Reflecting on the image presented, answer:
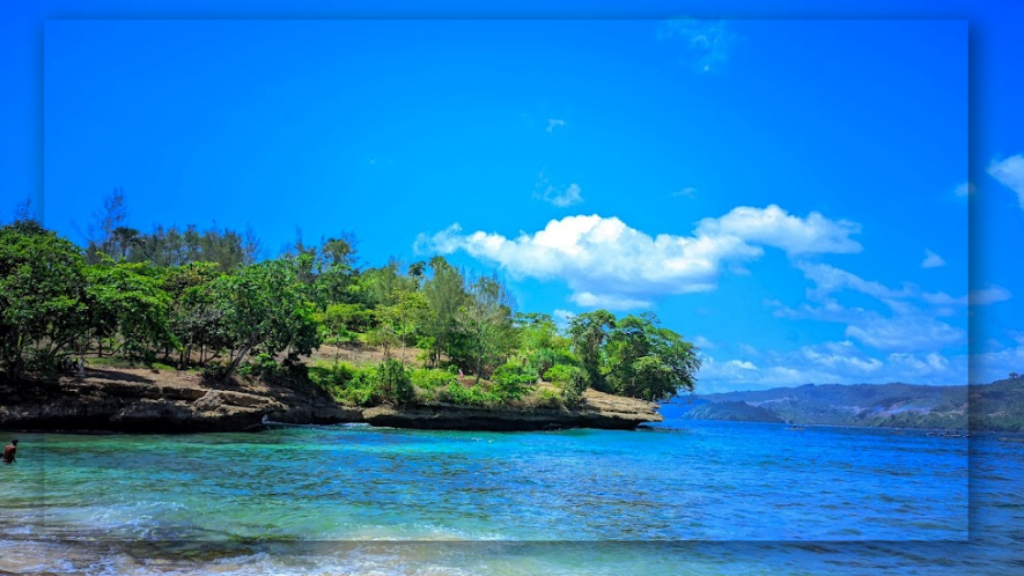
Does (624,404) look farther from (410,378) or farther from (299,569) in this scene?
(299,569)

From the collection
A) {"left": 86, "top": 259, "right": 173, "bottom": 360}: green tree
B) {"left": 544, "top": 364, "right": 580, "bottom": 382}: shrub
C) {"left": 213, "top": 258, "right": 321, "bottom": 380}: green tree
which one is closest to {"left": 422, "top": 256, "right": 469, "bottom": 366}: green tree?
{"left": 544, "top": 364, "right": 580, "bottom": 382}: shrub

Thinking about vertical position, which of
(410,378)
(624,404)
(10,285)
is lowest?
(624,404)

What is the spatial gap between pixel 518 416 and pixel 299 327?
11.7m

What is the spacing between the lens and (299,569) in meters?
6.49

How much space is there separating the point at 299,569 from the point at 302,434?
17.3 meters

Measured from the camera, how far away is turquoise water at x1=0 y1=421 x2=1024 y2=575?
23.4 feet

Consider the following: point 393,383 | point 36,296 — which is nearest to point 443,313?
point 393,383

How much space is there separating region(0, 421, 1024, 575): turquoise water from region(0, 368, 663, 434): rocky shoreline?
54.7 inches

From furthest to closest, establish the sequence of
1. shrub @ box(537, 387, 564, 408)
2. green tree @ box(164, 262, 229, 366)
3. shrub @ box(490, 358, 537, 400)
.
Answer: shrub @ box(537, 387, 564, 408)
shrub @ box(490, 358, 537, 400)
green tree @ box(164, 262, 229, 366)

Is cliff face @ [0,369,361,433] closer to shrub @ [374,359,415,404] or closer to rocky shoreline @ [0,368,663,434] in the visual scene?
rocky shoreline @ [0,368,663,434]

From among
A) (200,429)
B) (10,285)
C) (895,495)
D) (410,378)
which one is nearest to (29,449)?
(10,285)

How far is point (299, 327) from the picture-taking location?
26.1 meters

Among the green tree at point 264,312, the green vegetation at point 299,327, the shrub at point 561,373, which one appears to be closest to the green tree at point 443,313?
the green vegetation at point 299,327

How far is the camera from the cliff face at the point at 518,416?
28.7 m
